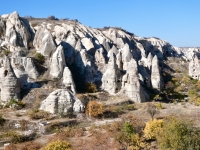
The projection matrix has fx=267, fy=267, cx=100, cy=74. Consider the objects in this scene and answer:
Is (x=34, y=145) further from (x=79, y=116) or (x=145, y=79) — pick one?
(x=145, y=79)

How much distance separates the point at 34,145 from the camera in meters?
18.8

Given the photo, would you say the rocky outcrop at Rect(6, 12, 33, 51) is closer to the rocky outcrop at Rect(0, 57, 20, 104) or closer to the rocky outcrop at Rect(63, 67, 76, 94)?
the rocky outcrop at Rect(63, 67, 76, 94)

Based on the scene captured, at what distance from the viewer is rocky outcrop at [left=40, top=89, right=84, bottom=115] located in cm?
2533

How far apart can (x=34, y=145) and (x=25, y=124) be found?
4.53 metres

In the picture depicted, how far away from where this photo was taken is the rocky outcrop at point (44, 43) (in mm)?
37719

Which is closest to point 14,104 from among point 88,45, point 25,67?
point 25,67

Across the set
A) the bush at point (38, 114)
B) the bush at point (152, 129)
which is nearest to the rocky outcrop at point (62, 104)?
the bush at point (38, 114)

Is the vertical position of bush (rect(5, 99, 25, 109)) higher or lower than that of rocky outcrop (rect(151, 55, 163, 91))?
lower

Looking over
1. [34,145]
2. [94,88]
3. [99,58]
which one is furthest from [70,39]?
[34,145]

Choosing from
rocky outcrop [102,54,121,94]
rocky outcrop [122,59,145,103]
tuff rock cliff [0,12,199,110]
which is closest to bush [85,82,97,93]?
tuff rock cliff [0,12,199,110]

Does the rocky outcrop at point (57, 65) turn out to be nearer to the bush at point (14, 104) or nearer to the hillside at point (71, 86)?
the hillside at point (71, 86)

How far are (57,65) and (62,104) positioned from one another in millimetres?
10205

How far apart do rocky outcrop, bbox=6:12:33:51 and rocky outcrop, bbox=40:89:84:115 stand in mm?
16400

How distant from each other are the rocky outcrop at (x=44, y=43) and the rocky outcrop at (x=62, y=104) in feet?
42.3
